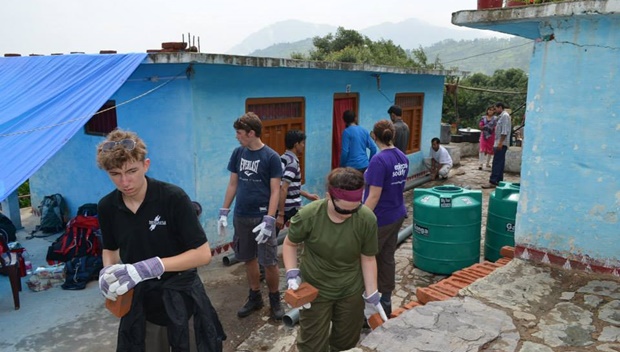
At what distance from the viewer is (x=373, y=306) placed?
2.91m

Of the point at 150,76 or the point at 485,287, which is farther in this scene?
the point at 150,76

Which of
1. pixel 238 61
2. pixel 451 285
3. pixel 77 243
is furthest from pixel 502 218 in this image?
pixel 77 243

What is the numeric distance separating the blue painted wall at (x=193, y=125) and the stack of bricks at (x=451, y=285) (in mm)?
3226

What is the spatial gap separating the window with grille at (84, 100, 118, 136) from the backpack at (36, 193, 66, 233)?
137 cm

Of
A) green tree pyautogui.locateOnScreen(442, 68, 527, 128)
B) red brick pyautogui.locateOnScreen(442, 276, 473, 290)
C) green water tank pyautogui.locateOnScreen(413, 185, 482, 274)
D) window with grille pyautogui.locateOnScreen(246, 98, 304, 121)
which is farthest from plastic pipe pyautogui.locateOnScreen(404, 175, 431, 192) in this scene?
green tree pyautogui.locateOnScreen(442, 68, 527, 128)

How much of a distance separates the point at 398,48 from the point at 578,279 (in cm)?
3436

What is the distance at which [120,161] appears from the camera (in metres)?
2.06

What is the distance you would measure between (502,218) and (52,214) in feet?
21.8

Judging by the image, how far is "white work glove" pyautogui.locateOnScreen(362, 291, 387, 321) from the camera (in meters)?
2.85

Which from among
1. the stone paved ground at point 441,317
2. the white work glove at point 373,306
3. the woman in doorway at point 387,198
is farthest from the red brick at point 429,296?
the white work glove at point 373,306

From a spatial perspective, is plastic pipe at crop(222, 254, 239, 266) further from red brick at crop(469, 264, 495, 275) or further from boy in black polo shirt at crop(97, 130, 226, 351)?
boy in black polo shirt at crop(97, 130, 226, 351)

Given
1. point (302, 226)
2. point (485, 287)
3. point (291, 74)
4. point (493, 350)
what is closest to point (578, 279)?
point (485, 287)

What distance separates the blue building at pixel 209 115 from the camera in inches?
221

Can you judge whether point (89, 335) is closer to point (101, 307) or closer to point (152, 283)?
point (101, 307)
